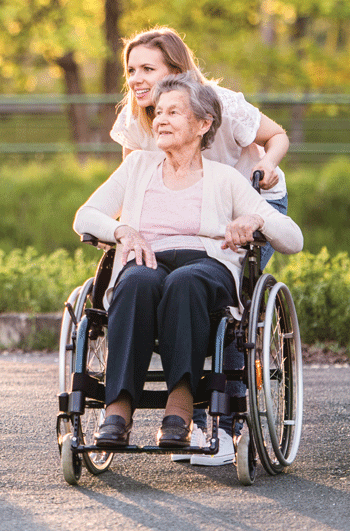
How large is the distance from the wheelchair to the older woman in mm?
69

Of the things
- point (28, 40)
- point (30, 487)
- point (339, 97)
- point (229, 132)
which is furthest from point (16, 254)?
point (28, 40)

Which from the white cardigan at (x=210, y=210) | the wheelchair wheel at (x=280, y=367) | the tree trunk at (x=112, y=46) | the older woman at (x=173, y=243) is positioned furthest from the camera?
the tree trunk at (x=112, y=46)

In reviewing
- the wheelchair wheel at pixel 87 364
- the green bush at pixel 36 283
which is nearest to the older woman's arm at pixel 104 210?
the wheelchair wheel at pixel 87 364

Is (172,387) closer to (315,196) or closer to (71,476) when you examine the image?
(71,476)

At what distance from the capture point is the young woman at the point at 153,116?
13.5 ft

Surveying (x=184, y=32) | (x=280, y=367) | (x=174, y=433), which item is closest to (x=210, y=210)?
(x=280, y=367)

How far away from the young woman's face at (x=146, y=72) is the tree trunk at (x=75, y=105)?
11.3 m

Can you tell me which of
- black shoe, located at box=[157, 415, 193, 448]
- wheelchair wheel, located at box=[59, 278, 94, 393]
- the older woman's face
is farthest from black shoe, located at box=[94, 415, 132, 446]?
the older woman's face

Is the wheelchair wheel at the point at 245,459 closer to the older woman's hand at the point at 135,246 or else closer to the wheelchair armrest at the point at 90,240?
the older woman's hand at the point at 135,246

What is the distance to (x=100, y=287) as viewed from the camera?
12.1ft

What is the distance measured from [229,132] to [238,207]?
55 cm

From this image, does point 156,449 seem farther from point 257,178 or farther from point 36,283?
point 36,283

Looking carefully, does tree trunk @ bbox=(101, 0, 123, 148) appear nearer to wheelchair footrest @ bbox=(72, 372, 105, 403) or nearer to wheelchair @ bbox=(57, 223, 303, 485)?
wheelchair @ bbox=(57, 223, 303, 485)

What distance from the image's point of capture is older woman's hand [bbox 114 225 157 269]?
11.4ft
